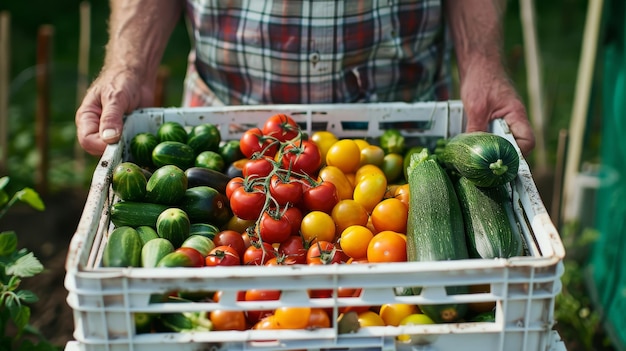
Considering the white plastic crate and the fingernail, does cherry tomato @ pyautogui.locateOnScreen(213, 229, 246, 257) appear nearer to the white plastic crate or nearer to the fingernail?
the white plastic crate

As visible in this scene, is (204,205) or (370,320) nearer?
(370,320)

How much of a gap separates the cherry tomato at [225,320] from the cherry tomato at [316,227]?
1.45 feet

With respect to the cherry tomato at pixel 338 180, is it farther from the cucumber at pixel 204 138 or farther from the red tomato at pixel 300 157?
the cucumber at pixel 204 138

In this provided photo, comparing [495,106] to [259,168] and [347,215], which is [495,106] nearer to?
[347,215]

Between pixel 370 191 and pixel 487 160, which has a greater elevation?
pixel 487 160

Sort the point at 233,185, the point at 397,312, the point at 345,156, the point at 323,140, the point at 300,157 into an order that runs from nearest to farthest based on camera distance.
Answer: the point at 397,312 → the point at 233,185 → the point at 300,157 → the point at 345,156 → the point at 323,140

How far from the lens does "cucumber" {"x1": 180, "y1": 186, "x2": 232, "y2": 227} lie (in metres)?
2.31

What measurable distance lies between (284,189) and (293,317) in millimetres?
571

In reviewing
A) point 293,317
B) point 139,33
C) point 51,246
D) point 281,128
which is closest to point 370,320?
point 293,317

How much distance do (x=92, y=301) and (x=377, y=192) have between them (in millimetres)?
1010

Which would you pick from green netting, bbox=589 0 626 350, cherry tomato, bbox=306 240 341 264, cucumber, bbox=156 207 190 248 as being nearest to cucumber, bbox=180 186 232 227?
cucumber, bbox=156 207 190 248

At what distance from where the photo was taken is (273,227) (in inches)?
85.5

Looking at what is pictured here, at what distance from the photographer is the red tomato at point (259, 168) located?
7.83ft

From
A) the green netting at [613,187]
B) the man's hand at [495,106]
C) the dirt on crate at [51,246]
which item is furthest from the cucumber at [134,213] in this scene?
the green netting at [613,187]
